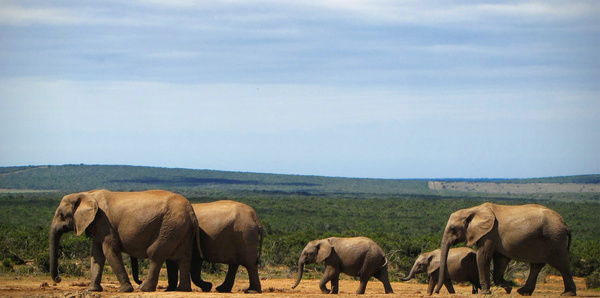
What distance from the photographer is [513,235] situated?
1636cm

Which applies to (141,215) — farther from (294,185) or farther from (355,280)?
(294,185)

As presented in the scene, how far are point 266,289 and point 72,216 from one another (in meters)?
4.96

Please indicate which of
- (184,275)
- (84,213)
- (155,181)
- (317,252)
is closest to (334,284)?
(317,252)

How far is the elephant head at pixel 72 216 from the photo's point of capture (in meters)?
14.8

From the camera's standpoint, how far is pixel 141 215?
1474 cm

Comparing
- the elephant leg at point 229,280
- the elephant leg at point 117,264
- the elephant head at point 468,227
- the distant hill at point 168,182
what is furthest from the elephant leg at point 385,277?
the distant hill at point 168,182

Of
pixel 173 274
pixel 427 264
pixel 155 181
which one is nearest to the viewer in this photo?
pixel 173 274

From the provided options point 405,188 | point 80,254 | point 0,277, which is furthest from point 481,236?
point 405,188

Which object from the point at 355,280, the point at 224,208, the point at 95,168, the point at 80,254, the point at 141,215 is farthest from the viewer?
the point at 95,168

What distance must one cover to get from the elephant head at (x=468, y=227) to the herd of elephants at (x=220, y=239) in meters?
0.02

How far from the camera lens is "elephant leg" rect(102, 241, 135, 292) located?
1483 centimetres

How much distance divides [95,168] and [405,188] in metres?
71.4

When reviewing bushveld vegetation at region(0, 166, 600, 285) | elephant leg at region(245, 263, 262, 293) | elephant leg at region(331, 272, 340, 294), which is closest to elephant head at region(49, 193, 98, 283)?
elephant leg at region(245, 263, 262, 293)

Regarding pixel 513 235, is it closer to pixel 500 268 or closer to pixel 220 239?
pixel 500 268
